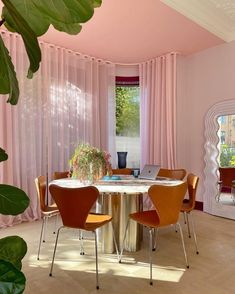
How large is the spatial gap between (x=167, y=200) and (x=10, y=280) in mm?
2112

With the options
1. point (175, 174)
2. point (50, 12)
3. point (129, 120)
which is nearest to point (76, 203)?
point (175, 174)

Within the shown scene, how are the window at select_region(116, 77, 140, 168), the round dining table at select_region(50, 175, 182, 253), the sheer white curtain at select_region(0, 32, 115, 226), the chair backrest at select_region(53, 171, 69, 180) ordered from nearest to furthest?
the round dining table at select_region(50, 175, 182, 253)
the chair backrest at select_region(53, 171, 69, 180)
the sheer white curtain at select_region(0, 32, 115, 226)
the window at select_region(116, 77, 140, 168)

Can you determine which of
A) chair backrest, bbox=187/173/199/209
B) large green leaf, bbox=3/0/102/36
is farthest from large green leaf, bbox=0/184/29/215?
chair backrest, bbox=187/173/199/209

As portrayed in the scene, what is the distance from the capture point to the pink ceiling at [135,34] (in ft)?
11.2

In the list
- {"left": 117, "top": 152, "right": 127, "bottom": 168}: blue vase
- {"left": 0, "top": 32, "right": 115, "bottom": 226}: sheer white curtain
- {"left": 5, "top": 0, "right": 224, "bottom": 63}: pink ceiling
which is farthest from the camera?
{"left": 117, "top": 152, "right": 127, "bottom": 168}: blue vase

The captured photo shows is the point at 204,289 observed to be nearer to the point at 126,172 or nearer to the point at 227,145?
the point at 126,172

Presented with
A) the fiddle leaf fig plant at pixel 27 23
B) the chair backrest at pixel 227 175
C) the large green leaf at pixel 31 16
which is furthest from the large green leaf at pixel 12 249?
the chair backrest at pixel 227 175

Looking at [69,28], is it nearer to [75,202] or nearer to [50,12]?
[50,12]

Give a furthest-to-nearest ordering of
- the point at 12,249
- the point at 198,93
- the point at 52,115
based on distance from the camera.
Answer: the point at 198,93 → the point at 52,115 → the point at 12,249

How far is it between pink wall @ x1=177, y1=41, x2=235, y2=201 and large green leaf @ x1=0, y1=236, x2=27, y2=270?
180 inches

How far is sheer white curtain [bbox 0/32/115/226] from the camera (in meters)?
4.05

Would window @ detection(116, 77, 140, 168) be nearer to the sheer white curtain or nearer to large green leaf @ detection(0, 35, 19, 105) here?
the sheer white curtain

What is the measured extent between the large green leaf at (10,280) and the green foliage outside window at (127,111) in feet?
17.4

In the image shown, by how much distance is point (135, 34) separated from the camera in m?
4.16
